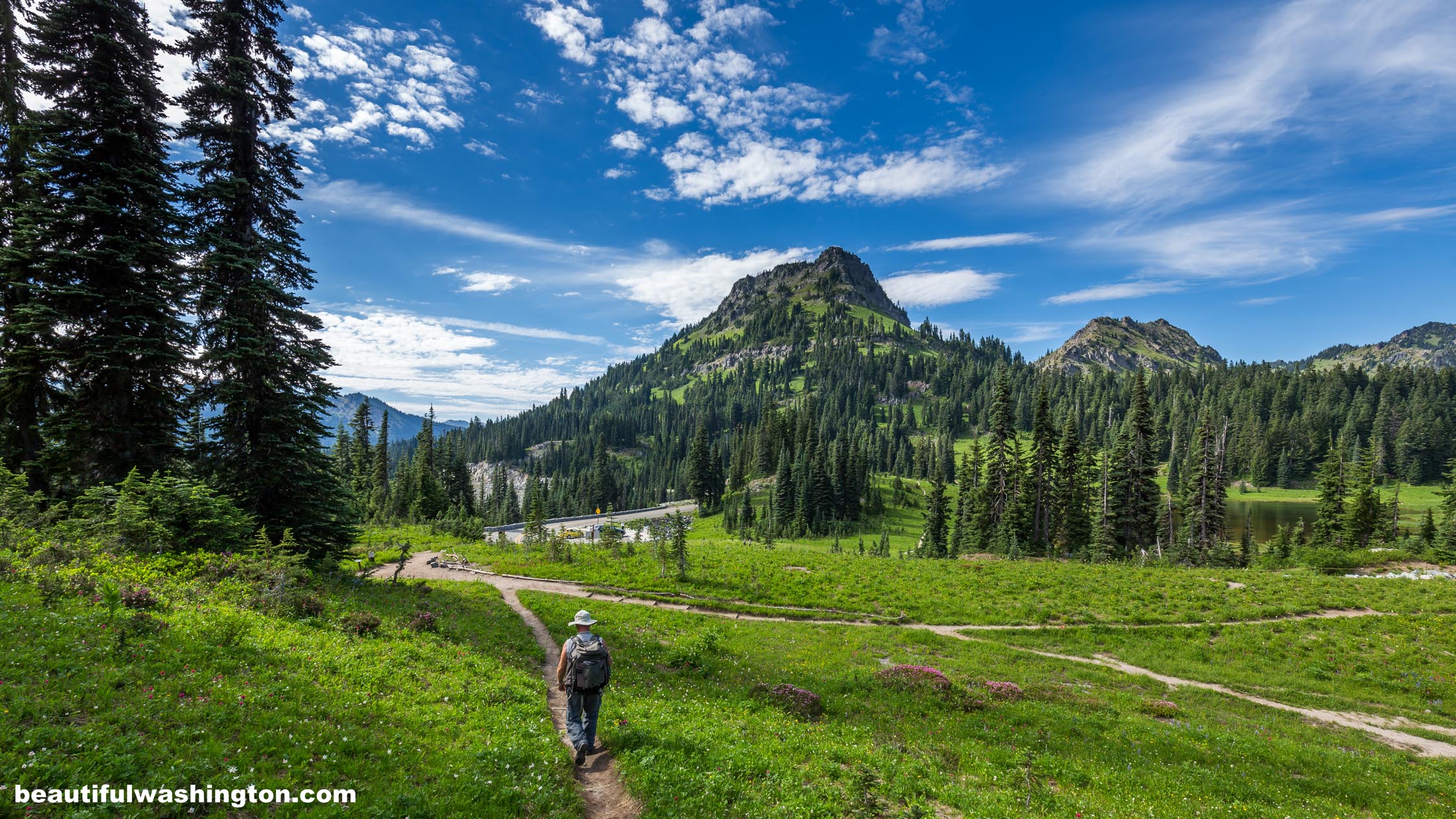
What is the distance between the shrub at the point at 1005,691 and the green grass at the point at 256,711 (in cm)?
1271

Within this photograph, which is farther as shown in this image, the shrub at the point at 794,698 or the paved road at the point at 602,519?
the paved road at the point at 602,519

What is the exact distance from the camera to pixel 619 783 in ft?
30.4

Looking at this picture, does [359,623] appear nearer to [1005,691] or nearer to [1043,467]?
[1005,691]

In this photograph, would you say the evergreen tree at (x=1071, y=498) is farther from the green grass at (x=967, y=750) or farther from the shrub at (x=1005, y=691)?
the shrub at (x=1005, y=691)

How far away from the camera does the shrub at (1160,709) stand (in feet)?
49.7

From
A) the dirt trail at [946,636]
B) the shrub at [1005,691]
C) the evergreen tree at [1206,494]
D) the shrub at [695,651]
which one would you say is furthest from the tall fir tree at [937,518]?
the shrub at [695,651]

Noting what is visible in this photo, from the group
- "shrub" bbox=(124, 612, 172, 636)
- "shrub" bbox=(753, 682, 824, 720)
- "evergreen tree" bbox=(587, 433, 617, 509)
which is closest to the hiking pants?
"shrub" bbox=(753, 682, 824, 720)

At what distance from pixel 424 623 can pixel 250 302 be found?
48.9 feet

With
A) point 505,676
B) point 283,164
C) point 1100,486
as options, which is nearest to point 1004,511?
point 1100,486

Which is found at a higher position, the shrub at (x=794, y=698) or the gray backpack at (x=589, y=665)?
the gray backpack at (x=589, y=665)

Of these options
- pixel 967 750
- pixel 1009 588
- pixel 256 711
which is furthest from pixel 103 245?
pixel 1009 588

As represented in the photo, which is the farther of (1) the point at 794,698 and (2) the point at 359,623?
(2) the point at 359,623

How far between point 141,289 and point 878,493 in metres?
98.8

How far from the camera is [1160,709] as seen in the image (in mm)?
15219
